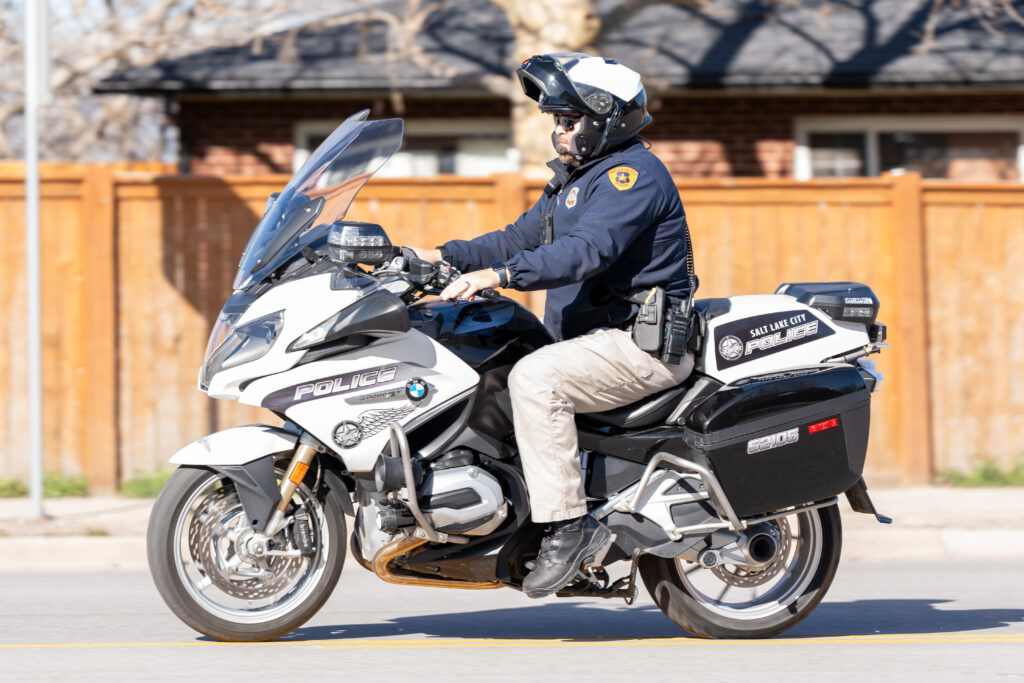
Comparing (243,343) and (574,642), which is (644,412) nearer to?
(574,642)

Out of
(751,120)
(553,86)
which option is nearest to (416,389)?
(553,86)

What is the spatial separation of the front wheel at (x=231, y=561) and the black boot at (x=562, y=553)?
72 cm

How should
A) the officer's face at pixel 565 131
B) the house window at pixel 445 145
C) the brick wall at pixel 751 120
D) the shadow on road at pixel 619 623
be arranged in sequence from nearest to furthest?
the officer's face at pixel 565 131 → the shadow on road at pixel 619 623 → the brick wall at pixel 751 120 → the house window at pixel 445 145

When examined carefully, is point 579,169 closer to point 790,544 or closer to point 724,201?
point 790,544

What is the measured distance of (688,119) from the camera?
43.9 feet

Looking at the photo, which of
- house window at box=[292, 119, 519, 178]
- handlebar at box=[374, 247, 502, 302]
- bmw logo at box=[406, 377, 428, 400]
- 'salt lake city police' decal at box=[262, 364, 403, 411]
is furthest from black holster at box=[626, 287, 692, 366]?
house window at box=[292, 119, 519, 178]

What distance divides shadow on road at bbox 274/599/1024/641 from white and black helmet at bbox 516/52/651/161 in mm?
1947

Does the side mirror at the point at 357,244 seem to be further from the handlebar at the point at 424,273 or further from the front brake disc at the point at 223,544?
the front brake disc at the point at 223,544

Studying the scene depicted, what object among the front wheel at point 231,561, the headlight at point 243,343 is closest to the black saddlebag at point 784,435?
the front wheel at point 231,561

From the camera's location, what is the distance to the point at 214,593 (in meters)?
4.89

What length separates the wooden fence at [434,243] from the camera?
9.02 meters

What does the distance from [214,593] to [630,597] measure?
59.5 inches

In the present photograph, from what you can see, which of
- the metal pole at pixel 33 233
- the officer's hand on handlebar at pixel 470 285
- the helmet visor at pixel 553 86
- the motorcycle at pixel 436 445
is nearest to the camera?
the officer's hand on handlebar at pixel 470 285

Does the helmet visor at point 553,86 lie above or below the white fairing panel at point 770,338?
above
